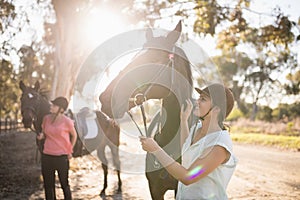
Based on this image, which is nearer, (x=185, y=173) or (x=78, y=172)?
(x=185, y=173)

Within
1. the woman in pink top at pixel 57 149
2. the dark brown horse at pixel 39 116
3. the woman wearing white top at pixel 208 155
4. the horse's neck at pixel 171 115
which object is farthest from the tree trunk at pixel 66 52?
the woman wearing white top at pixel 208 155

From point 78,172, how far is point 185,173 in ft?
27.7

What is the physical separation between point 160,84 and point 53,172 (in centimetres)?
284

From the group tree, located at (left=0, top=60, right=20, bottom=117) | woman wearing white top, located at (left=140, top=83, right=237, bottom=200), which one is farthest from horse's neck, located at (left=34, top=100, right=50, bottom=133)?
tree, located at (left=0, top=60, right=20, bottom=117)

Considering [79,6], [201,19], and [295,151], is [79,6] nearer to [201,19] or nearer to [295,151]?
[201,19]

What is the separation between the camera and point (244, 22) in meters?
12.9

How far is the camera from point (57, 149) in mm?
5082

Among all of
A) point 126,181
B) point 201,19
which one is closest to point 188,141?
→ point 126,181

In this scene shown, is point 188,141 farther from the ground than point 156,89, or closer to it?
closer to it

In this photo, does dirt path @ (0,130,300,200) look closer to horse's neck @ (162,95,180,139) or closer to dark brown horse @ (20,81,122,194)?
dark brown horse @ (20,81,122,194)

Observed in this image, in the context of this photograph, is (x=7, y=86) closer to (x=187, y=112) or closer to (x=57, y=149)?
(x=57, y=149)

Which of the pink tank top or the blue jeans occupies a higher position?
the pink tank top

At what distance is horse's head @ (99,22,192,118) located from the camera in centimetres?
276

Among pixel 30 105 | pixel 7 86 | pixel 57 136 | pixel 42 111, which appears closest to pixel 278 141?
pixel 42 111
